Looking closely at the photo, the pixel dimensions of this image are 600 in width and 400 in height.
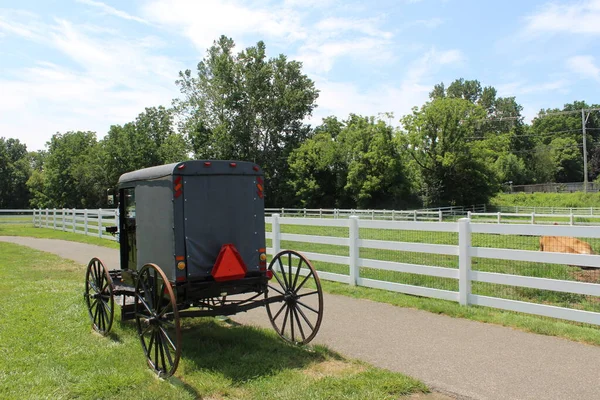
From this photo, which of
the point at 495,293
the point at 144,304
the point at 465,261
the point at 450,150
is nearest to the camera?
the point at 144,304

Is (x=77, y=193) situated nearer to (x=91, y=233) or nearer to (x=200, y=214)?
(x=91, y=233)

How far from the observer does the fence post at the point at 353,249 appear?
901cm

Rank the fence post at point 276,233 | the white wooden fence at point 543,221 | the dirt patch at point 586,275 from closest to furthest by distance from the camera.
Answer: the dirt patch at point 586,275 → the fence post at point 276,233 → the white wooden fence at point 543,221

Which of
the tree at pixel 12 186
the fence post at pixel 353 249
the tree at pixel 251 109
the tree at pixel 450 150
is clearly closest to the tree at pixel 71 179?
the tree at pixel 12 186

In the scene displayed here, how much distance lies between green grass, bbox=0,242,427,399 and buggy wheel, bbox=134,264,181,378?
6.8 inches

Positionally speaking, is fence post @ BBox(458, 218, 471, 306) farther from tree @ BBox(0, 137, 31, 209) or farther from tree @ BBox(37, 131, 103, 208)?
tree @ BBox(0, 137, 31, 209)

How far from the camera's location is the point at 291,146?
2234 inches

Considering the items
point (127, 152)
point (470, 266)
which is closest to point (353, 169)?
point (127, 152)

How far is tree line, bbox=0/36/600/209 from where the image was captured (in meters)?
46.3

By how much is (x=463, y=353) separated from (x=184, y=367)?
3084 millimetres

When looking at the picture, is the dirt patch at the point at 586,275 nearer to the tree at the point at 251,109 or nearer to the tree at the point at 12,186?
the tree at the point at 251,109

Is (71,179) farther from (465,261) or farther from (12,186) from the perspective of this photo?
(465,261)

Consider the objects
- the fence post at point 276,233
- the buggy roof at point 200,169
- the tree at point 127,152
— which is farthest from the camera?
the tree at point 127,152

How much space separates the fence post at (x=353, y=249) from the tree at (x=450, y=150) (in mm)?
39086
